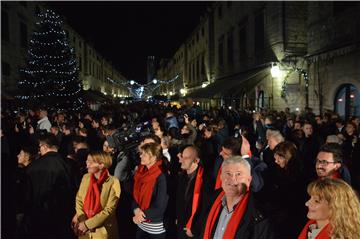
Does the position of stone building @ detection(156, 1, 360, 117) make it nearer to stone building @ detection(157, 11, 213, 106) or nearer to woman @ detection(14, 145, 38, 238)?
stone building @ detection(157, 11, 213, 106)

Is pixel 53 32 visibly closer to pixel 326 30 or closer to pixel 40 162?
pixel 326 30

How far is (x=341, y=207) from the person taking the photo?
101 inches

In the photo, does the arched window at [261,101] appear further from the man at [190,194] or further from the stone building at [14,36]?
the man at [190,194]

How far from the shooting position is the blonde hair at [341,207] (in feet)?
8.21

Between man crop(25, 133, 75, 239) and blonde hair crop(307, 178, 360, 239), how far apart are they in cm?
375

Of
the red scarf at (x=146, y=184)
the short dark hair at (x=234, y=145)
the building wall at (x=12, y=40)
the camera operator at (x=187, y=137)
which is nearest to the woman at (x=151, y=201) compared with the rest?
the red scarf at (x=146, y=184)

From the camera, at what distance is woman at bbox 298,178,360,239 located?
98.9 inches

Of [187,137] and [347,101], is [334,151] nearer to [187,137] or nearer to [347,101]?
[187,137]

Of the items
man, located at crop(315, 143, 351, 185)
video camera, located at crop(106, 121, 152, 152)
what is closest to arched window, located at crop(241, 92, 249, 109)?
video camera, located at crop(106, 121, 152, 152)

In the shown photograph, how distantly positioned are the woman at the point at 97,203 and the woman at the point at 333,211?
249cm

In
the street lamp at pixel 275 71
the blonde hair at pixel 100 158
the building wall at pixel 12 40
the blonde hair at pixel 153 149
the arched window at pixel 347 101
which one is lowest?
the blonde hair at pixel 100 158

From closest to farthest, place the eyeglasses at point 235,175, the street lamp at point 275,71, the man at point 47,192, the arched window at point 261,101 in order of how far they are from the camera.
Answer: the eyeglasses at point 235,175 → the man at point 47,192 → the street lamp at point 275,71 → the arched window at point 261,101

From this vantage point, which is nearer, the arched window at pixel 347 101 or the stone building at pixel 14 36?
the arched window at pixel 347 101

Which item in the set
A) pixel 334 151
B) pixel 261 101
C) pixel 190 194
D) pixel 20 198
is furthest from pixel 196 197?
pixel 261 101
